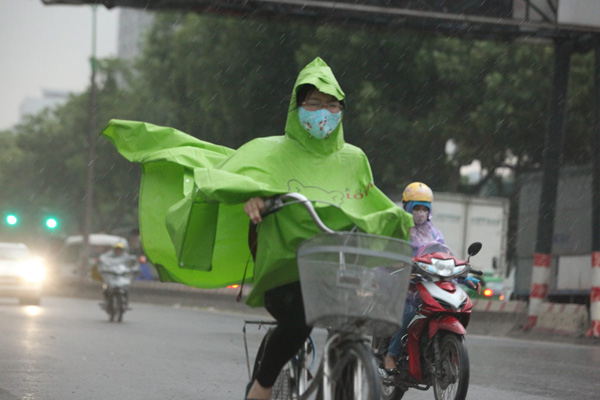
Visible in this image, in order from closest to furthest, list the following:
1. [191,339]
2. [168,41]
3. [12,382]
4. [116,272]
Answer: [12,382] < [191,339] < [116,272] < [168,41]

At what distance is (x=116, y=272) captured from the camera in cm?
2150

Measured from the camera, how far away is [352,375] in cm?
479

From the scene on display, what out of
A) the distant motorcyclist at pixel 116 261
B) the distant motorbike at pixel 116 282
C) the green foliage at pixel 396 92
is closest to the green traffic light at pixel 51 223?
the green foliage at pixel 396 92

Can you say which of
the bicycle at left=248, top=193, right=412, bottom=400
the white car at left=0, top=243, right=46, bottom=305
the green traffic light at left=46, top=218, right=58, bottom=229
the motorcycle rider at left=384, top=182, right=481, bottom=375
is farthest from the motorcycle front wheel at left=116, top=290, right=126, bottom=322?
the bicycle at left=248, top=193, right=412, bottom=400

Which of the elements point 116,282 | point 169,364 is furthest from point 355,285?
point 116,282

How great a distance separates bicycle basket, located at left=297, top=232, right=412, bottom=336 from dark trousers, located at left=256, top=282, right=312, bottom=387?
1.33ft

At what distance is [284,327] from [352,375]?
1.62ft

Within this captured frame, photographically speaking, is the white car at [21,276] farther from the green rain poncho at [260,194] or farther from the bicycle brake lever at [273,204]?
the bicycle brake lever at [273,204]

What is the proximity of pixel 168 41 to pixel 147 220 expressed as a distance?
4169 cm

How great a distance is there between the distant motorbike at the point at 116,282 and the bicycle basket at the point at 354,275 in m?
15.8

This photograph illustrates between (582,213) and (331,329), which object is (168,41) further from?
(331,329)

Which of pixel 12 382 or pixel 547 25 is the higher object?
pixel 547 25

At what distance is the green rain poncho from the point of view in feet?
16.1

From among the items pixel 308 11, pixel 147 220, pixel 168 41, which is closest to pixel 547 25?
pixel 308 11
